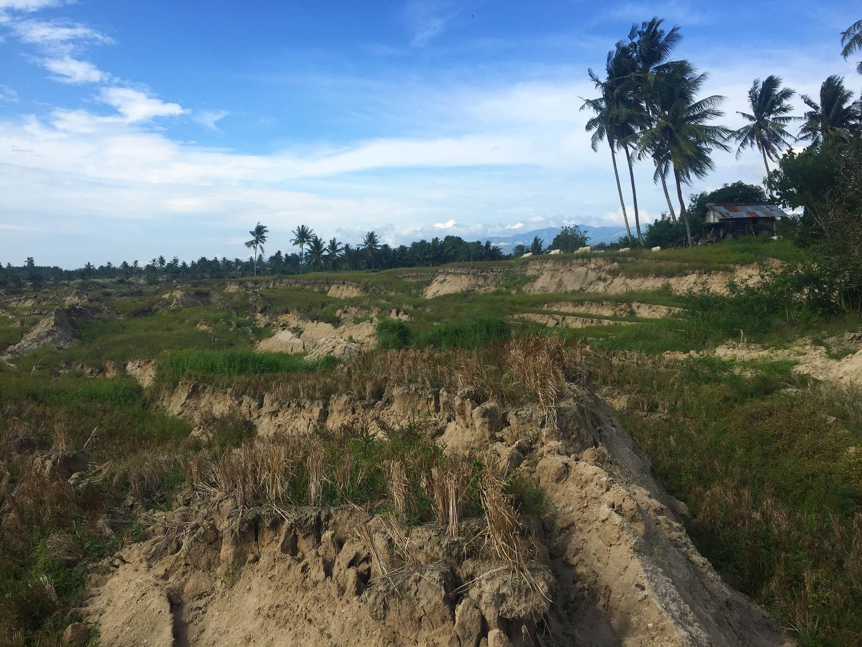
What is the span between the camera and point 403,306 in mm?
27344

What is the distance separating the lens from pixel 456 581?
397 centimetres

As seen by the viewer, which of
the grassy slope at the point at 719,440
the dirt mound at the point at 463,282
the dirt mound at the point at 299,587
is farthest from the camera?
the dirt mound at the point at 463,282

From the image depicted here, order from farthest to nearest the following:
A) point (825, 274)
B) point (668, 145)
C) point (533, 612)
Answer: point (668, 145) → point (825, 274) → point (533, 612)

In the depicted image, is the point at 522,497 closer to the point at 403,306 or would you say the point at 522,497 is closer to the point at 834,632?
the point at 834,632


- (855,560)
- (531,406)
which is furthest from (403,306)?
(855,560)

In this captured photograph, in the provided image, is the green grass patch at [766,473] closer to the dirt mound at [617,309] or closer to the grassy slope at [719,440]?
the grassy slope at [719,440]

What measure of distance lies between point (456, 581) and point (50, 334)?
24475 millimetres

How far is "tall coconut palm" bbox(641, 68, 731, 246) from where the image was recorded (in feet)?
111

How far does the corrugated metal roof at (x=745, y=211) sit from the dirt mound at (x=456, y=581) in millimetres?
37937

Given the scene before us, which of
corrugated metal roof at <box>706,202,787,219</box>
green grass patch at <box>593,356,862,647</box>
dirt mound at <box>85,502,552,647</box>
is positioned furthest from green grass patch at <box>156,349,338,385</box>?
corrugated metal roof at <box>706,202,787,219</box>

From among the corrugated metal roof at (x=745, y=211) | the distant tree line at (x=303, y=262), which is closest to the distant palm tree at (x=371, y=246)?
the distant tree line at (x=303, y=262)

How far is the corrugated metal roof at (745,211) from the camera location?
3775 cm

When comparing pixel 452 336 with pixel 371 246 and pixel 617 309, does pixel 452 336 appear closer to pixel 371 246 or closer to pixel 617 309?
pixel 617 309

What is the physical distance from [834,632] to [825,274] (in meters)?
13.3
